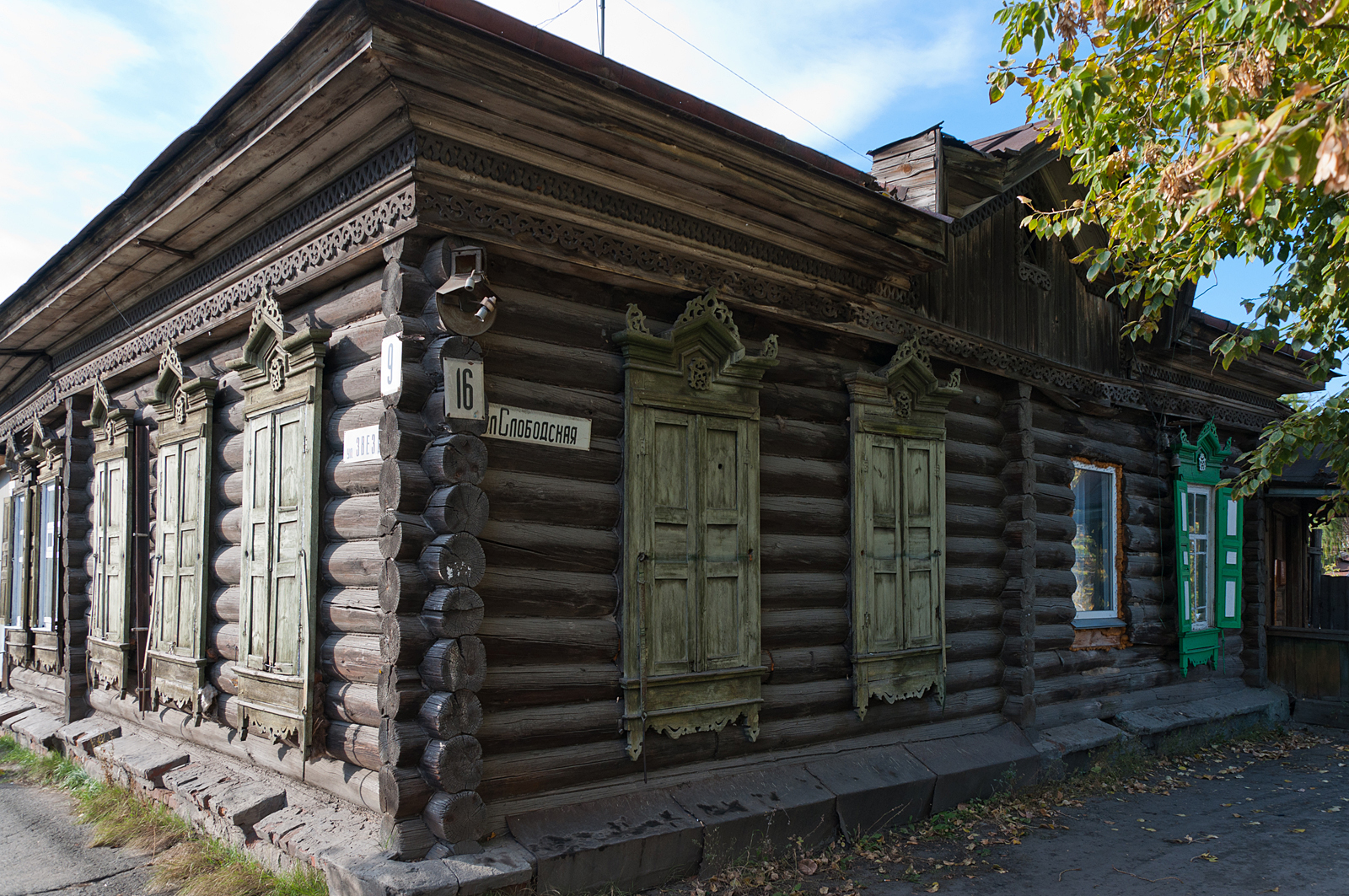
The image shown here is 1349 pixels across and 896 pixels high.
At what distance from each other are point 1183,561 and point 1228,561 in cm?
130

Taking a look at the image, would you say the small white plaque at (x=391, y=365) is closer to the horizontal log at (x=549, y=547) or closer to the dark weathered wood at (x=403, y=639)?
the horizontal log at (x=549, y=547)

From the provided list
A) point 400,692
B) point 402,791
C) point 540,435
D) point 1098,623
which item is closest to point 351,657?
point 400,692

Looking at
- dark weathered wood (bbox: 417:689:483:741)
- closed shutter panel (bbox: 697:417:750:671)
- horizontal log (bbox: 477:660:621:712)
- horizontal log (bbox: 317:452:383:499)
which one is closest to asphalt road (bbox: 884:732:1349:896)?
closed shutter panel (bbox: 697:417:750:671)

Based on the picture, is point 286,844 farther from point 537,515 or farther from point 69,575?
point 69,575

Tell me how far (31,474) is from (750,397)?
9105 mm

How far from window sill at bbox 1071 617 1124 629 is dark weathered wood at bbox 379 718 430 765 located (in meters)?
6.87

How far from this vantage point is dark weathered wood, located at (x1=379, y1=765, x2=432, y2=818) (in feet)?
14.5

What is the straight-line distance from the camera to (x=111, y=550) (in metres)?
8.18

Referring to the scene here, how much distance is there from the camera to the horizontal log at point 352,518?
498 cm

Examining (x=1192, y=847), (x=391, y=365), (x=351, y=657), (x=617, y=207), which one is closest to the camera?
(x=391, y=365)

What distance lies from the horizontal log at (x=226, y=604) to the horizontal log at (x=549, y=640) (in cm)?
238

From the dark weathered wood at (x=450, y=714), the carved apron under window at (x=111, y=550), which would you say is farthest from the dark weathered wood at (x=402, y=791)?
the carved apron under window at (x=111, y=550)

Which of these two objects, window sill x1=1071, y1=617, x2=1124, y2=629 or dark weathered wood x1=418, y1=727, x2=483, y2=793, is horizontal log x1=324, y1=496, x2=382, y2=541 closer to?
dark weathered wood x1=418, y1=727, x2=483, y2=793

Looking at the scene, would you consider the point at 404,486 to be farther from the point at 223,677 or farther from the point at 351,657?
the point at 223,677
